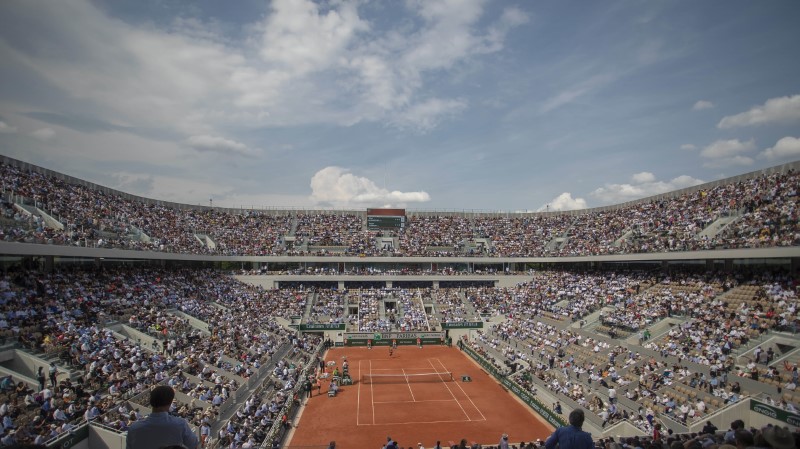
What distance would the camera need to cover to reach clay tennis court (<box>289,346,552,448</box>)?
926 inches

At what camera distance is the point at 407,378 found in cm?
3519

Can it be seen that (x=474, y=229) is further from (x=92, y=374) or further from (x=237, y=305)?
(x=92, y=374)

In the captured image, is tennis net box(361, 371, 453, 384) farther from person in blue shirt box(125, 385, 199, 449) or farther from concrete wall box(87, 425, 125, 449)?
person in blue shirt box(125, 385, 199, 449)

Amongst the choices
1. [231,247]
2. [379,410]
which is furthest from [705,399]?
[231,247]

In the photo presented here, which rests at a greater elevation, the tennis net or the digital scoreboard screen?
the digital scoreboard screen

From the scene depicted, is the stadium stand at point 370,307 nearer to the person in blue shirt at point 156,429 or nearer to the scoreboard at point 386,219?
the scoreboard at point 386,219

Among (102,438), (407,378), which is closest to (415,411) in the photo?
(407,378)

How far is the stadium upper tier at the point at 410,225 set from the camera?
30.0 meters

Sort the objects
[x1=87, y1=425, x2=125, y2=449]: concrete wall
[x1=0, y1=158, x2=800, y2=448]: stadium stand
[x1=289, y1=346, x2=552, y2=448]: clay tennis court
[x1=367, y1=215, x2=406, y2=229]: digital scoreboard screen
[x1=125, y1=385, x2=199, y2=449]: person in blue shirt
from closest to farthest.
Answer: [x1=125, y1=385, x2=199, y2=449]: person in blue shirt, [x1=87, y1=425, x2=125, y2=449]: concrete wall, [x1=0, y1=158, x2=800, y2=448]: stadium stand, [x1=289, y1=346, x2=552, y2=448]: clay tennis court, [x1=367, y1=215, x2=406, y2=229]: digital scoreboard screen

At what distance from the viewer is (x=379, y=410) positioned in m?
27.9

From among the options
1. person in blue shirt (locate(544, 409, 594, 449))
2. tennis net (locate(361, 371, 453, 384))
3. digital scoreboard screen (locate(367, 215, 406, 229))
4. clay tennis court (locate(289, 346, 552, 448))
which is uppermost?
digital scoreboard screen (locate(367, 215, 406, 229))

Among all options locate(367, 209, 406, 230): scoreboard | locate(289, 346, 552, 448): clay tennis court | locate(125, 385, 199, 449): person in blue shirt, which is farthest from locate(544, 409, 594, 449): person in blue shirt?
locate(367, 209, 406, 230): scoreboard

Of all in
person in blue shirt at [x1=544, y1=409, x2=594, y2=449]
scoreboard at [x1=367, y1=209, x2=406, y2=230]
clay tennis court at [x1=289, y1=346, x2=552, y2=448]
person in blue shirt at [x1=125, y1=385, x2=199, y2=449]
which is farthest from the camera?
scoreboard at [x1=367, y1=209, x2=406, y2=230]

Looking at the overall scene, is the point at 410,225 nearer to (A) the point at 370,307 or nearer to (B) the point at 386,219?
(B) the point at 386,219
